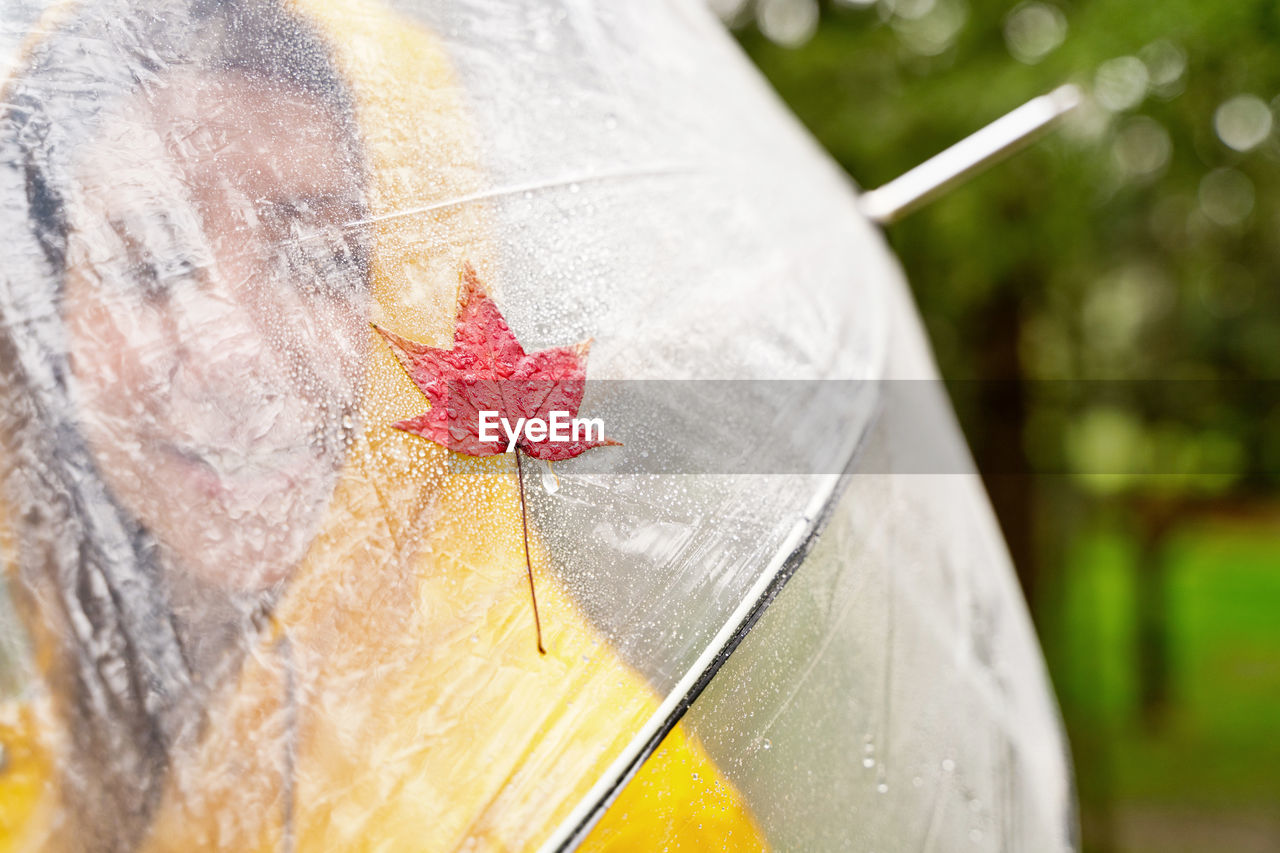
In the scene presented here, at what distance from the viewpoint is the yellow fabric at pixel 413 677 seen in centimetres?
87

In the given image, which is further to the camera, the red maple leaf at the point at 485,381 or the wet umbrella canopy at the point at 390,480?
the red maple leaf at the point at 485,381

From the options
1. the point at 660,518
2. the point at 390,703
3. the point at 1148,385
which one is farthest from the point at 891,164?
the point at 1148,385

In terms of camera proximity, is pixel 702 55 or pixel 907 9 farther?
pixel 907 9

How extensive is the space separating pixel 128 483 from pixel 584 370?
0.47m

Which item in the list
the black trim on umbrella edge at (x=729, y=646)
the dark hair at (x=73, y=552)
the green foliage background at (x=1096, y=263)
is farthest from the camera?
the green foliage background at (x=1096, y=263)

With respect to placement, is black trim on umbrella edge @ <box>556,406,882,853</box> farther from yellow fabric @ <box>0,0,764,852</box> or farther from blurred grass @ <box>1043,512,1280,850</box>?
blurred grass @ <box>1043,512,1280,850</box>

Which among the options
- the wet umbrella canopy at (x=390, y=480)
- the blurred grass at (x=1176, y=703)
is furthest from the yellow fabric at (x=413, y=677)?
the blurred grass at (x=1176, y=703)

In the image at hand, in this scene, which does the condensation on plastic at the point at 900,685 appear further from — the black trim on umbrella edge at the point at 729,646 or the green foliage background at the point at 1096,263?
the green foliage background at the point at 1096,263

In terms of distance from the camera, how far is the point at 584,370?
1.06 m

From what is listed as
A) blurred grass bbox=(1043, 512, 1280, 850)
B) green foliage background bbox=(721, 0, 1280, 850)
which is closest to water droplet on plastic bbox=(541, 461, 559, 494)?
green foliage background bbox=(721, 0, 1280, 850)

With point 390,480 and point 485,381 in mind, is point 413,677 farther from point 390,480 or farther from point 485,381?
point 485,381

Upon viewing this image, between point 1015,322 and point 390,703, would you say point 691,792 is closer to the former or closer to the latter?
point 390,703

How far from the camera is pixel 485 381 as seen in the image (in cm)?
100

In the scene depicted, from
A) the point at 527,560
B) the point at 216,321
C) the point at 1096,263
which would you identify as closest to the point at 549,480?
the point at 527,560
